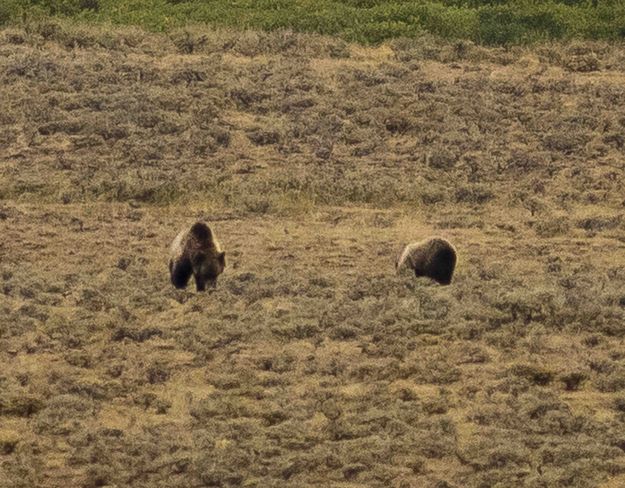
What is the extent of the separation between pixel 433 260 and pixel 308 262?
1728mm

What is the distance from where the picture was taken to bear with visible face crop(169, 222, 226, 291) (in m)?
18.3

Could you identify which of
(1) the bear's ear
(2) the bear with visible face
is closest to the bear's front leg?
(2) the bear with visible face

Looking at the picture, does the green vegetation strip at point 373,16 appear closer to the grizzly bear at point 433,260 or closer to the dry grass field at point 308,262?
the dry grass field at point 308,262

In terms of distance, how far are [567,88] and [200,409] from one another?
43.4ft

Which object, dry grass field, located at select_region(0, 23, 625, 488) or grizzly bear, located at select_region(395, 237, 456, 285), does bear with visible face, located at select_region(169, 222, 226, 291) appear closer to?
dry grass field, located at select_region(0, 23, 625, 488)

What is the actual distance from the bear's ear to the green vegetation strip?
1157 cm

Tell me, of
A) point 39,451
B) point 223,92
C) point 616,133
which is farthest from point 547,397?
point 223,92

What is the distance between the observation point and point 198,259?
18312 mm

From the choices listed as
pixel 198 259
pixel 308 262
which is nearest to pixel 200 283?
pixel 198 259

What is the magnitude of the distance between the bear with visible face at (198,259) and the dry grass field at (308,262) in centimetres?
24

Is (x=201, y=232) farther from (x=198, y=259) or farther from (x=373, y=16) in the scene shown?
(x=373, y=16)

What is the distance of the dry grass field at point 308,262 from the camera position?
14906 mm

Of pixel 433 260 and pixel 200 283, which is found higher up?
pixel 433 260

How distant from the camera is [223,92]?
1038 inches
